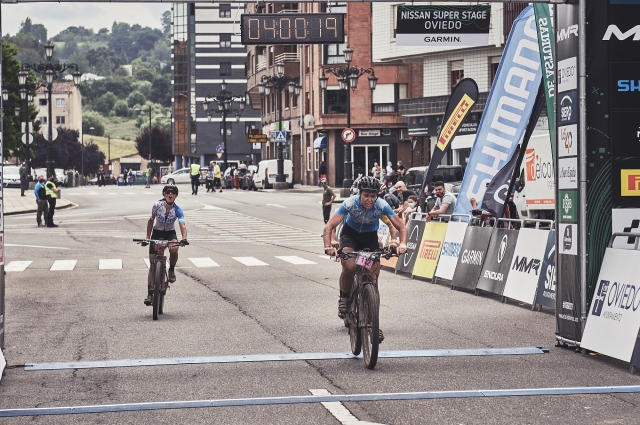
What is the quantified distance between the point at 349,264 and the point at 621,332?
2904mm

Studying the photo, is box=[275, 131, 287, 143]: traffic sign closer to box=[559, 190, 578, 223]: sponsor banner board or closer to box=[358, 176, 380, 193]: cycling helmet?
box=[559, 190, 578, 223]: sponsor banner board

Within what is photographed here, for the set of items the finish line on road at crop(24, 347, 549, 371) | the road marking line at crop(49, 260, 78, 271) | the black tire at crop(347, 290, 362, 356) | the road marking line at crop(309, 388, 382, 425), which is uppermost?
the black tire at crop(347, 290, 362, 356)

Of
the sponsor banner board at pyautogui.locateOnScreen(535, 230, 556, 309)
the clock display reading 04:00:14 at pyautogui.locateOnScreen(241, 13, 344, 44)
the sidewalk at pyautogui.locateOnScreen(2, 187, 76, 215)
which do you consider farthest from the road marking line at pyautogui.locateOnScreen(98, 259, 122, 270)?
the sidewalk at pyautogui.locateOnScreen(2, 187, 76, 215)

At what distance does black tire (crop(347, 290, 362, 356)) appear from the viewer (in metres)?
11.2

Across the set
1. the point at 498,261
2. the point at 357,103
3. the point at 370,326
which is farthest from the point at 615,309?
the point at 357,103

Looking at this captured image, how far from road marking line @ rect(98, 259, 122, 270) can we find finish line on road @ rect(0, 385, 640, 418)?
15.6 meters

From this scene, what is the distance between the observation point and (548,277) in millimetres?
15367

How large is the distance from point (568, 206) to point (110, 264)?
15041mm

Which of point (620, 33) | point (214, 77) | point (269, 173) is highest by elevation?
point (214, 77)

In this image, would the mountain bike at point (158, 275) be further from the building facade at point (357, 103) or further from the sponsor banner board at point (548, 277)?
the building facade at point (357, 103)

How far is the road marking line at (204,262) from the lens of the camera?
81.4 ft

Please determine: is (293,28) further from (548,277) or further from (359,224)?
(359,224)

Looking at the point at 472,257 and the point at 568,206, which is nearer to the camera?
the point at 568,206

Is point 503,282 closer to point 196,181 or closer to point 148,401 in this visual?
point 148,401
